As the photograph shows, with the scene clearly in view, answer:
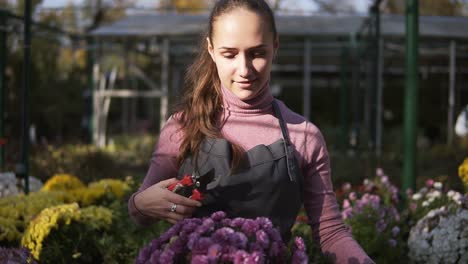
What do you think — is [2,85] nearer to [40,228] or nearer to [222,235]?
[40,228]

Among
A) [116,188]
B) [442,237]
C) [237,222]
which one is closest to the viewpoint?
[237,222]

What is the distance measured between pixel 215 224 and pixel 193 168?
8.3 inches

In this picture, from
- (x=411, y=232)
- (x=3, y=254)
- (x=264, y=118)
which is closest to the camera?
(x=264, y=118)

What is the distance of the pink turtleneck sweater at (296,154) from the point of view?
1666 millimetres

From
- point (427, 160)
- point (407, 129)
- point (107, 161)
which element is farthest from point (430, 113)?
point (407, 129)

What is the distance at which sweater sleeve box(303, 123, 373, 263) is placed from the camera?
1678 millimetres

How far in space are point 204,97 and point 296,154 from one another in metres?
0.29

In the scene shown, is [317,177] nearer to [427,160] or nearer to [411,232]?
[411,232]

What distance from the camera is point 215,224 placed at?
1.45 meters

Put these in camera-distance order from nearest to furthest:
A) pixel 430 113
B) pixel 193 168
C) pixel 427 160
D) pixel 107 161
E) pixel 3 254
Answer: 1. pixel 193 168
2. pixel 3 254
3. pixel 107 161
4. pixel 427 160
5. pixel 430 113

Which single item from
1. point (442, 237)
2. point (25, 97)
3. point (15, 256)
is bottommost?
point (442, 237)

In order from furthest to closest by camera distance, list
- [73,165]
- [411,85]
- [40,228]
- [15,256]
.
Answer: [73,165] < [411,85] < [40,228] < [15,256]

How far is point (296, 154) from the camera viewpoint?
5.43 feet

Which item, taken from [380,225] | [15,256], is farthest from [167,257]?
[380,225]
